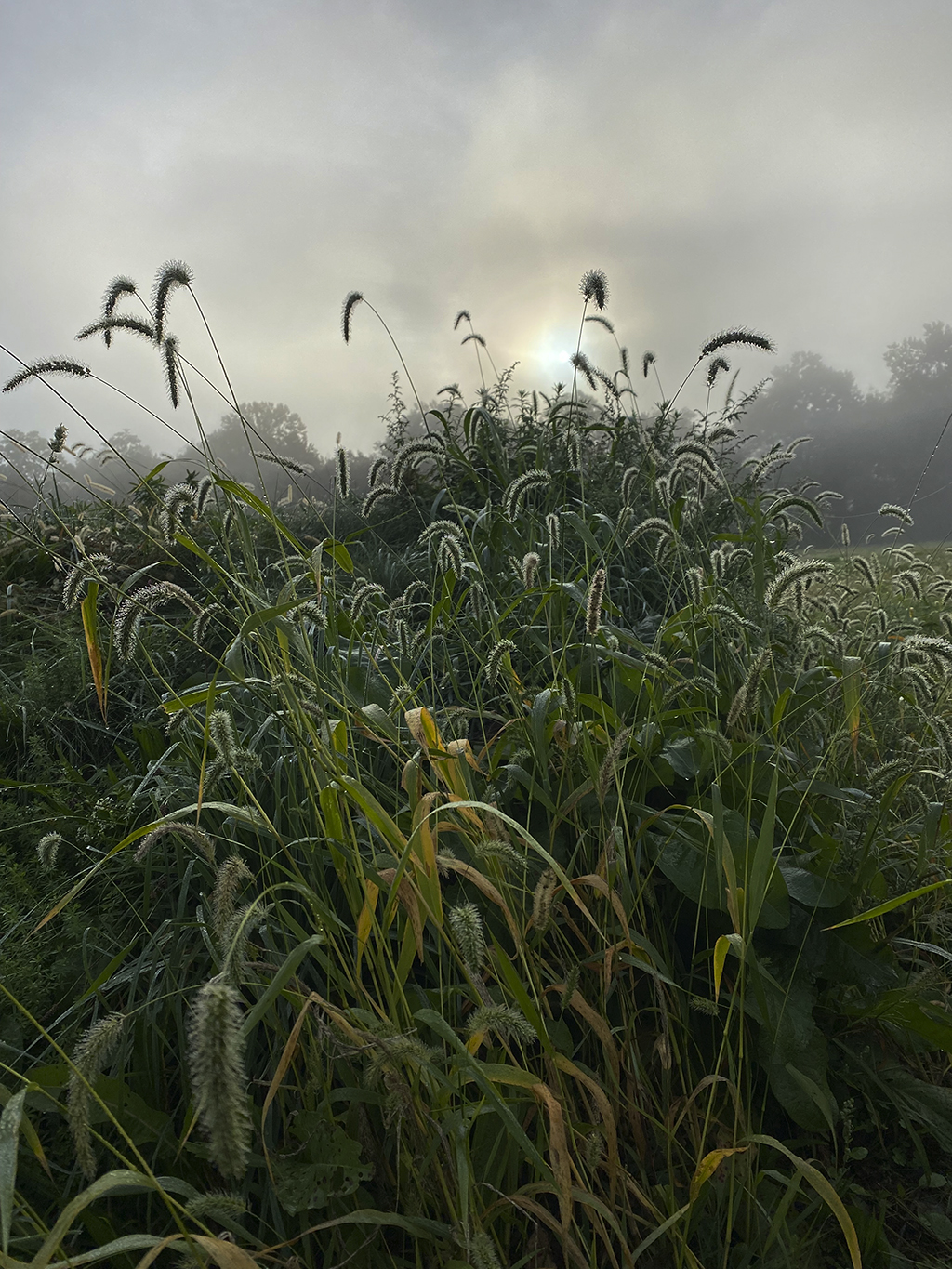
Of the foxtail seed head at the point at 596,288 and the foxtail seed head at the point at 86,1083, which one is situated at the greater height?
the foxtail seed head at the point at 596,288

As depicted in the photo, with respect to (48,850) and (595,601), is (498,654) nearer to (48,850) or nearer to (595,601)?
(595,601)

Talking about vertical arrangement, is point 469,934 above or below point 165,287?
below

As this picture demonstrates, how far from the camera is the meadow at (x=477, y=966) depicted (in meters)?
1.19

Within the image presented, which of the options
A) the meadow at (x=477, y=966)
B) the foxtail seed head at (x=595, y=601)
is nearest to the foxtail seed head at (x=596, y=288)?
the meadow at (x=477, y=966)

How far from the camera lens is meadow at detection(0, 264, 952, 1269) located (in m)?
1.19

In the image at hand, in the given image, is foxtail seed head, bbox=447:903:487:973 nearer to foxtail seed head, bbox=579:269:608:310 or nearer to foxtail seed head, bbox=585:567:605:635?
foxtail seed head, bbox=585:567:605:635

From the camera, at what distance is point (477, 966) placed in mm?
1145

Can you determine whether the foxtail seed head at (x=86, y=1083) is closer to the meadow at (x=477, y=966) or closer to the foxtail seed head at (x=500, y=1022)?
the meadow at (x=477, y=966)

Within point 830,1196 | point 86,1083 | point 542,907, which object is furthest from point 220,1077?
point 830,1196

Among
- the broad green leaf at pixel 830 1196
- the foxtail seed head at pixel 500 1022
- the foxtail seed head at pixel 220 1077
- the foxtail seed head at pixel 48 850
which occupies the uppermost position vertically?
the foxtail seed head at pixel 220 1077

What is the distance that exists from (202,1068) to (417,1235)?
0.77 metres

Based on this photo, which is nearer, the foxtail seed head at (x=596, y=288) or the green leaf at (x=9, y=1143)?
the green leaf at (x=9, y=1143)

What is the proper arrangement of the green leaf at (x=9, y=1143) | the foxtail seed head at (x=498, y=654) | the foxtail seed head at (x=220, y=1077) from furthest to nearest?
the foxtail seed head at (x=498, y=654)
the green leaf at (x=9, y=1143)
the foxtail seed head at (x=220, y=1077)

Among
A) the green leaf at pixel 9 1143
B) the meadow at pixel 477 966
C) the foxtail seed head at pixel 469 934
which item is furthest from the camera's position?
the meadow at pixel 477 966
